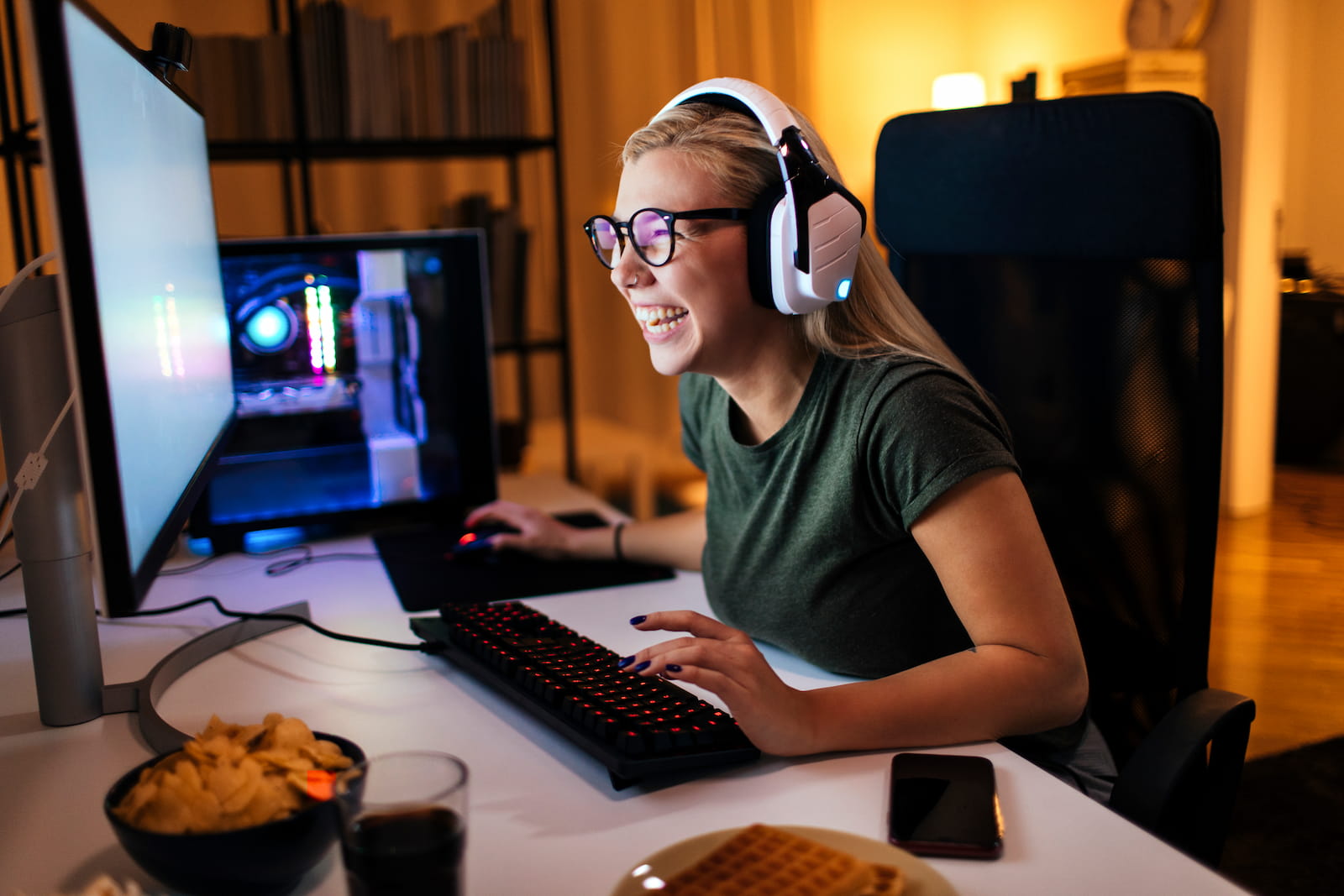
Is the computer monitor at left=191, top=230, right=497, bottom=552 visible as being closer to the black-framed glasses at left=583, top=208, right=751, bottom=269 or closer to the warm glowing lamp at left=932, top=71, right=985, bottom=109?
the black-framed glasses at left=583, top=208, right=751, bottom=269

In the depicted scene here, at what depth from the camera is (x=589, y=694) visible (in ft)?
2.70

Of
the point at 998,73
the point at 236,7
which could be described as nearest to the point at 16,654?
the point at 236,7

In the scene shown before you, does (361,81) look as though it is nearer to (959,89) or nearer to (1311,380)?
(959,89)

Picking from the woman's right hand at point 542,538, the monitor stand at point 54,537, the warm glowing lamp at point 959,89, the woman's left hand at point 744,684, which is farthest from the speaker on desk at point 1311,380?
the monitor stand at point 54,537

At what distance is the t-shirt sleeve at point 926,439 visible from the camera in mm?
871

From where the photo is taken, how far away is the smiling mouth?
1034mm

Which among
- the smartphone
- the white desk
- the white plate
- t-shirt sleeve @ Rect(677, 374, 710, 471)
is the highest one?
t-shirt sleeve @ Rect(677, 374, 710, 471)

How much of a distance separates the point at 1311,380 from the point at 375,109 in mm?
3795

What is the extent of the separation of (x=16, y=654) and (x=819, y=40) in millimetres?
3733

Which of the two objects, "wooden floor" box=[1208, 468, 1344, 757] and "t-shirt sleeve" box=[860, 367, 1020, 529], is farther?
"wooden floor" box=[1208, 468, 1344, 757]

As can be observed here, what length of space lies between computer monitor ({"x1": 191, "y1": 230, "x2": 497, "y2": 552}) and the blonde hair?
0.61m

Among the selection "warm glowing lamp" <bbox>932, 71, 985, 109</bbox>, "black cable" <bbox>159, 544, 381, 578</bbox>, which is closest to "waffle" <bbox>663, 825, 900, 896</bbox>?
"black cable" <bbox>159, 544, 381, 578</bbox>

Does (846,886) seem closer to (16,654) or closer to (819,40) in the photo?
(16,654)

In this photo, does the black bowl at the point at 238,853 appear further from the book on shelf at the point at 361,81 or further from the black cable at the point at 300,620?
the book on shelf at the point at 361,81
